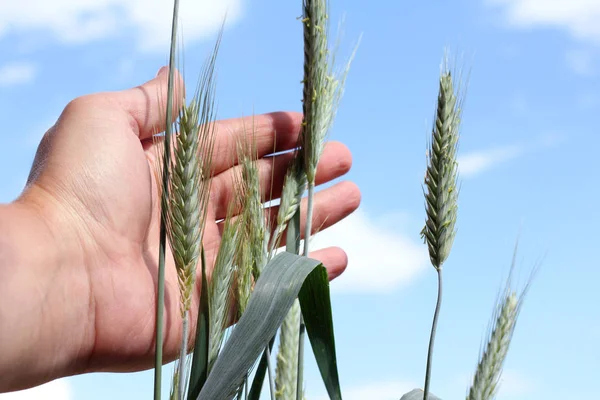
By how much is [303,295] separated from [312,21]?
854 millimetres

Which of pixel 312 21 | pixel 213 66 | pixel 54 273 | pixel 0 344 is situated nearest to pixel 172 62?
pixel 213 66

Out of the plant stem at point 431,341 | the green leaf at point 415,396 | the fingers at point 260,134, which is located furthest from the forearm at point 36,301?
the plant stem at point 431,341

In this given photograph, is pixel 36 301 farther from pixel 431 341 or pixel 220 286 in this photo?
pixel 431 341

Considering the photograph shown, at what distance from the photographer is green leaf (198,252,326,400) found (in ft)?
5.16

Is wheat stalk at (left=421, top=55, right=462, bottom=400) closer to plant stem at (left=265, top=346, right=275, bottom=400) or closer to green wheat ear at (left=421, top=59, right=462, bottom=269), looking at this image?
green wheat ear at (left=421, top=59, right=462, bottom=269)

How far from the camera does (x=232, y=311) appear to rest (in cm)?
210

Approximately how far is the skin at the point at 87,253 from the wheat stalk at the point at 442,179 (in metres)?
0.91

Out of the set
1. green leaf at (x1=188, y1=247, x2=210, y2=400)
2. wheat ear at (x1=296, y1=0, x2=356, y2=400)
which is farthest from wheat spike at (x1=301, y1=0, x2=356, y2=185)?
green leaf at (x1=188, y1=247, x2=210, y2=400)

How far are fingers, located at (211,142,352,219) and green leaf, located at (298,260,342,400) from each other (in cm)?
60

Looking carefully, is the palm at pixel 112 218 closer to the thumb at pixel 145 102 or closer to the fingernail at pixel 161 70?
the thumb at pixel 145 102

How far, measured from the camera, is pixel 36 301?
2080mm

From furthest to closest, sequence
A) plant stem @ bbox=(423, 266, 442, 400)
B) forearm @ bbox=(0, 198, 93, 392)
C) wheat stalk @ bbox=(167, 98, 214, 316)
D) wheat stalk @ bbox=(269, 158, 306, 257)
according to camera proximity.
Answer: wheat stalk @ bbox=(269, 158, 306, 257) < forearm @ bbox=(0, 198, 93, 392) < wheat stalk @ bbox=(167, 98, 214, 316) < plant stem @ bbox=(423, 266, 442, 400)

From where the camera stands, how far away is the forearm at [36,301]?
203 centimetres

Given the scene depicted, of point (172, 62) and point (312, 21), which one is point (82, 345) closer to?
point (172, 62)
